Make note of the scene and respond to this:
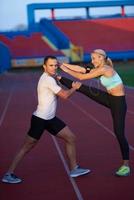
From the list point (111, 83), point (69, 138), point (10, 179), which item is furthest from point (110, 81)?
point (10, 179)

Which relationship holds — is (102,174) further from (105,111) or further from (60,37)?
(60,37)

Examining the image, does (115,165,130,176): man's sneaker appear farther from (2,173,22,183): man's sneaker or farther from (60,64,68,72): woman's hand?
(60,64,68,72): woman's hand

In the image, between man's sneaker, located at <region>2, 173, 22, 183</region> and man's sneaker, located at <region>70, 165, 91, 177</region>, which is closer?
man's sneaker, located at <region>2, 173, 22, 183</region>

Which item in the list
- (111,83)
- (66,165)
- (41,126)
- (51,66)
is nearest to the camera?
(51,66)

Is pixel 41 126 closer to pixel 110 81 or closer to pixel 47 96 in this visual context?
pixel 47 96

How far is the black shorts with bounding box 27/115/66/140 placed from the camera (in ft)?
21.6

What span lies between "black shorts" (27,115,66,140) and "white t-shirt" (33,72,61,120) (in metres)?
0.06

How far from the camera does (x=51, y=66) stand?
255 inches

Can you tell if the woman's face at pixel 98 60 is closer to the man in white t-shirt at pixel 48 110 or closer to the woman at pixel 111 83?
the woman at pixel 111 83

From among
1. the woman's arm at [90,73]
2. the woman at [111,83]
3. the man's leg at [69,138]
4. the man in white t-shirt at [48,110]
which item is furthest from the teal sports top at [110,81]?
the man's leg at [69,138]

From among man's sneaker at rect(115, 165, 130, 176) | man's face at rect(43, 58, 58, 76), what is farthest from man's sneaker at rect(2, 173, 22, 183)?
man's face at rect(43, 58, 58, 76)

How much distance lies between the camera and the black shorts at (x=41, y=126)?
6.59 meters

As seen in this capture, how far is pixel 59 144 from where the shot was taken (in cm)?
952

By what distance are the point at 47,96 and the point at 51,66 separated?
0.37 metres
